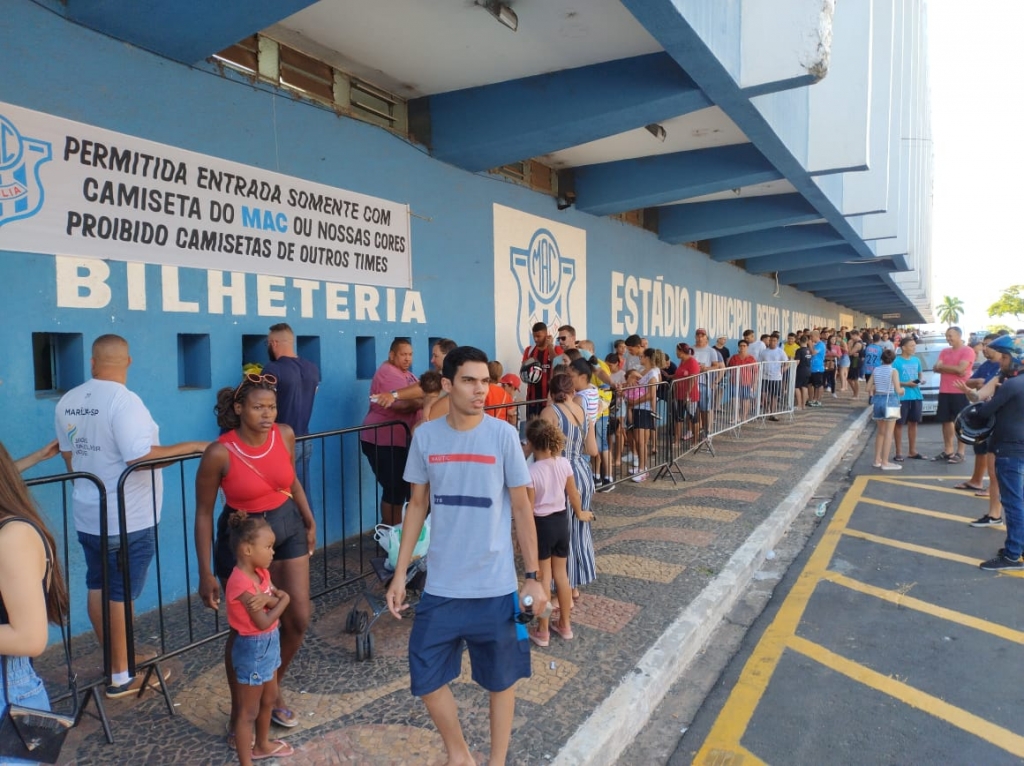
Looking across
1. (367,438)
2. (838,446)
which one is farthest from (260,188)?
(838,446)

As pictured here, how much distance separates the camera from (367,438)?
20.4 ft

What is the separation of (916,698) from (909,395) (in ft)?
27.0

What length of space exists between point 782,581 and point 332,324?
4655 millimetres

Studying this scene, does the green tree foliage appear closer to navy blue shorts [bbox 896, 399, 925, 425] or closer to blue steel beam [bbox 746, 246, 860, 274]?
blue steel beam [bbox 746, 246, 860, 274]

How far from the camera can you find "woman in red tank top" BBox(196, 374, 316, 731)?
3219mm

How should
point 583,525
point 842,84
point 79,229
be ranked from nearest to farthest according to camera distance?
1. point 79,229
2. point 583,525
3. point 842,84

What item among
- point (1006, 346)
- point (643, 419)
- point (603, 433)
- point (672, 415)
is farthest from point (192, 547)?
point (1006, 346)

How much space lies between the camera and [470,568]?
112 inches

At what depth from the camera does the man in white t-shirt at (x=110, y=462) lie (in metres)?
3.63

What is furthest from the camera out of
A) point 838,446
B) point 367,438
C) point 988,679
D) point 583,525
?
point 838,446

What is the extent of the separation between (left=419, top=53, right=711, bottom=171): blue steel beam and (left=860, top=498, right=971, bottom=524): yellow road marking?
5.16 m

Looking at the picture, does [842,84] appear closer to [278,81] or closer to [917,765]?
[278,81]

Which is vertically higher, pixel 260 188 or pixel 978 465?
pixel 260 188

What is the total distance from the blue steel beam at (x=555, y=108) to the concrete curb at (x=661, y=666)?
171 inches
